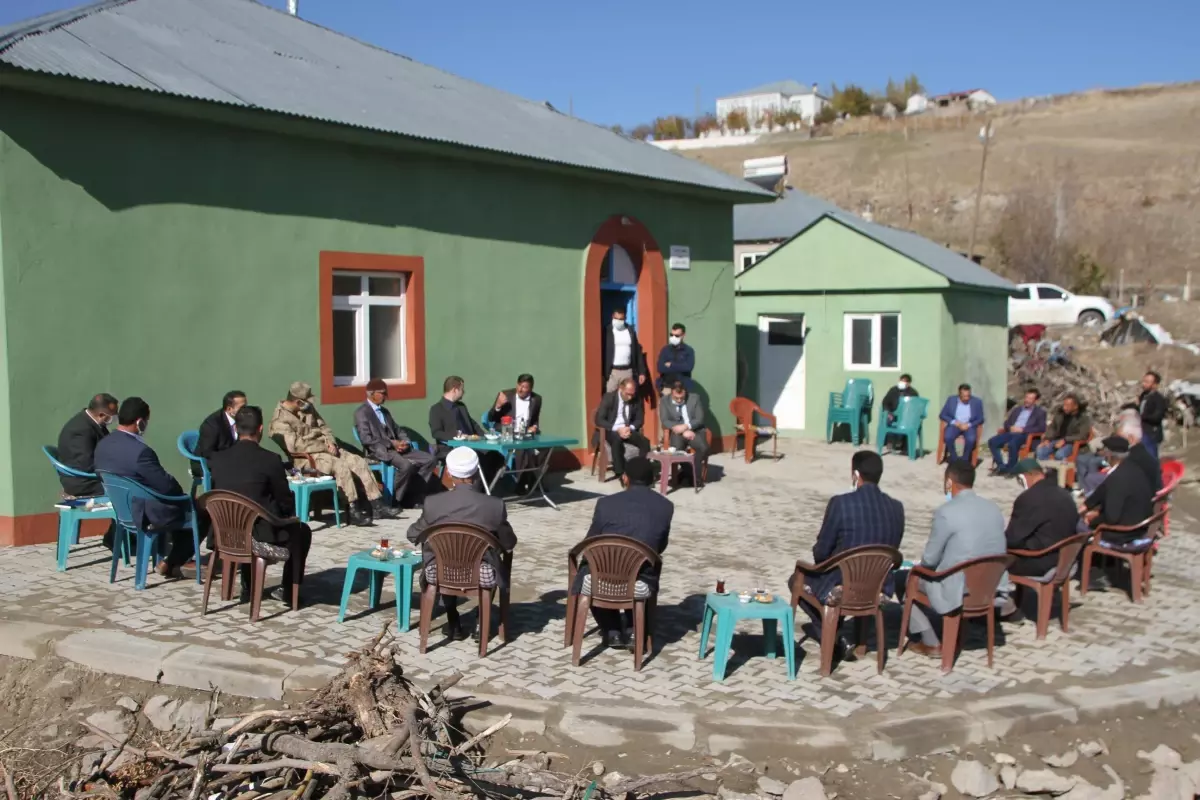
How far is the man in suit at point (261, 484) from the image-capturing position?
7184 mm

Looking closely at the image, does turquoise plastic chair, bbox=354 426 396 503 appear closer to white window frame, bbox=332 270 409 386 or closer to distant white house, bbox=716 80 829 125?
white window frame, bbox=332 270 409 386

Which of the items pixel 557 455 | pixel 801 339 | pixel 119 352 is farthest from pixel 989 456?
pixel 119 352

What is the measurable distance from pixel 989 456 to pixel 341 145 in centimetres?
1187

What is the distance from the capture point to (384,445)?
11.1m

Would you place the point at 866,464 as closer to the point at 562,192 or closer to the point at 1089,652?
the point at 1089,652

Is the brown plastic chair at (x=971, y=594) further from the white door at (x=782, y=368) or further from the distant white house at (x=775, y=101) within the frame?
the distant white house at (x=775, y=101)

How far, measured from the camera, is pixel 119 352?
980 cm

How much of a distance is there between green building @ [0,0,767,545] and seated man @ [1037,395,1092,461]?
538 centimetres

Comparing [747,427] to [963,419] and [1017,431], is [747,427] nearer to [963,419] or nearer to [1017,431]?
[963,419]

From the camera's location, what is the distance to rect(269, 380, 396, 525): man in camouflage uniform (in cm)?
1043

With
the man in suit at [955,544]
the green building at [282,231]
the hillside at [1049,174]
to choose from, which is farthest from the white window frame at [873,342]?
the hillside at [1049,174]

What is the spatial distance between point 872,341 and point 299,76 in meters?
11.1

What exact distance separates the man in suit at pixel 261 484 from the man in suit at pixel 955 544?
4153mm

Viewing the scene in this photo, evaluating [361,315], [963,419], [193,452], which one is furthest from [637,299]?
[193,452]
